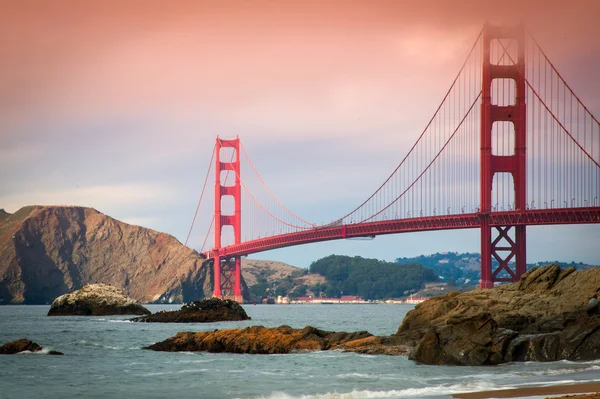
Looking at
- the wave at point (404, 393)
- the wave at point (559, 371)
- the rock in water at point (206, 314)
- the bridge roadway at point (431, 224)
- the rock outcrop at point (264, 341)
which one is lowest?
the wave at point (404, 393)

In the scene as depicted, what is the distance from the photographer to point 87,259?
17800 cm

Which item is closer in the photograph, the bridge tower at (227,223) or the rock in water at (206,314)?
the rock in water at (206,314)

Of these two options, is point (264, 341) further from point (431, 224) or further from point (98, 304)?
point (98, 304)

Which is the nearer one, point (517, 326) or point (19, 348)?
point (517, 326)

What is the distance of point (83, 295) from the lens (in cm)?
8331

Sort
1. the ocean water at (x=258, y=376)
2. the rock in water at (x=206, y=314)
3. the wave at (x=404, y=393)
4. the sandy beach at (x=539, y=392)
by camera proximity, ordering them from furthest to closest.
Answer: the rock in water at (x=206, y=314), the ocean water at (x=258, y=376), the wave at (x=404, y=393), the sandy beach at (x=539, y=392)

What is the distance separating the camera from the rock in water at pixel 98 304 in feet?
268

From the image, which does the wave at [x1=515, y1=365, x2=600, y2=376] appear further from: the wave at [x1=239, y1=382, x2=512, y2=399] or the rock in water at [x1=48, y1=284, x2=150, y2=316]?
the rock in water at [x1=48, y1=284, x2=150, y2=316]

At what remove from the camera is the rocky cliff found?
158875mm

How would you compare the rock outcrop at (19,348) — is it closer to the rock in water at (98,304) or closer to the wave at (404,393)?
the wave at (404,393)

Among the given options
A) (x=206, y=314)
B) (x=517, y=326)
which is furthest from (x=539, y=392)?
(x=206, y=314)

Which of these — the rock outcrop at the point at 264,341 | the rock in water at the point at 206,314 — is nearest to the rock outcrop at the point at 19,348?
the rock outcrop at the point at 264,341

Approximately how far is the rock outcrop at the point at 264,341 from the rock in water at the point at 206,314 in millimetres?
24468

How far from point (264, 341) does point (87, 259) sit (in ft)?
487
